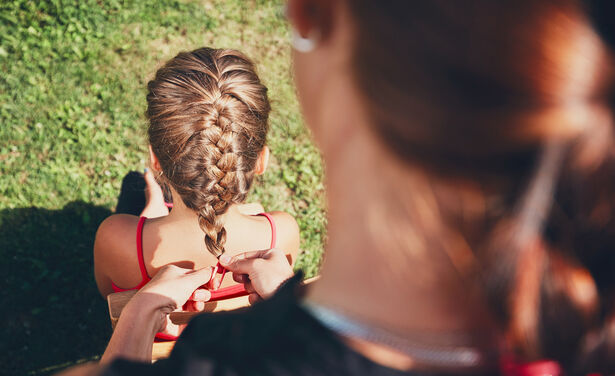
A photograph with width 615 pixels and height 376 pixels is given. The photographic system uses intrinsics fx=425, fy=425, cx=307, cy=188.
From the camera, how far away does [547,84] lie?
0.72m

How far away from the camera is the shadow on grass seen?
3.24 m

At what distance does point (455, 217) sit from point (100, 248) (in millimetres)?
2634

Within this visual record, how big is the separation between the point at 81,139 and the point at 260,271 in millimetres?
2776

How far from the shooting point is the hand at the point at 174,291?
1.95 meters

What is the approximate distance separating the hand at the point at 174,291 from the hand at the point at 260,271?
0.61 feet

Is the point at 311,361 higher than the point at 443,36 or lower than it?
lower

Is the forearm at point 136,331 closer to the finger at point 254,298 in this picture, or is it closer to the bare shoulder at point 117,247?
the finger at point 254,298

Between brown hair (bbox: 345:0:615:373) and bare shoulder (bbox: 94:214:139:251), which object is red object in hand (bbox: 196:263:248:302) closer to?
bare shoulder (bbox: 94:214:139:251)

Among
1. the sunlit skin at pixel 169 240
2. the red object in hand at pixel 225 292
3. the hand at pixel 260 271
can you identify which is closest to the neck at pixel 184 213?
the sunlit skin at pixel 169 240

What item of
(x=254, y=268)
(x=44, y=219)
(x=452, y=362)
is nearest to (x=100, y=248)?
(x=44, y=219)

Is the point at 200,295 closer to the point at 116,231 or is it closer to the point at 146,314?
the point at 146,314

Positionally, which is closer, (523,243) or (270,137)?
(523,243)

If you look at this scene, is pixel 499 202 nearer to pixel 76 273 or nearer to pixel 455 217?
pixel 455 217

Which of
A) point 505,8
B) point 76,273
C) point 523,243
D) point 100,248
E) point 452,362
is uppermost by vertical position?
point 505,8
